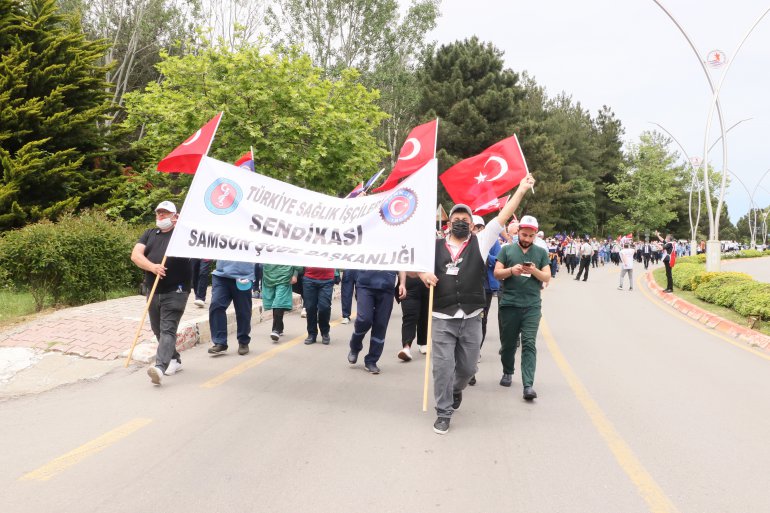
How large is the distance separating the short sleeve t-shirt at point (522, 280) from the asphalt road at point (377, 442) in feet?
3.33

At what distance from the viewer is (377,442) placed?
188 inches

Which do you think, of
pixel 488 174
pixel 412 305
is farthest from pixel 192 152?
pixel 488 174

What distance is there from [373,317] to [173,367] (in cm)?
240

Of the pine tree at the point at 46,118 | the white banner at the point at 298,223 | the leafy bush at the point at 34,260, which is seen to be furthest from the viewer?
the pine tree at the point at 46,118

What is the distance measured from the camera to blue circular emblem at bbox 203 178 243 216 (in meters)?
6.53

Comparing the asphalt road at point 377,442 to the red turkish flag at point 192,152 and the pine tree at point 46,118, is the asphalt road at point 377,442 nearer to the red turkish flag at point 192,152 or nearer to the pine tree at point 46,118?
the red turkish flag at point 192,152

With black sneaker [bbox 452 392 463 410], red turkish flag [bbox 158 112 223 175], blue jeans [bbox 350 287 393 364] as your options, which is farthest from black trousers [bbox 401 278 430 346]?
red turkish flag [bbox 158 112 223 175]

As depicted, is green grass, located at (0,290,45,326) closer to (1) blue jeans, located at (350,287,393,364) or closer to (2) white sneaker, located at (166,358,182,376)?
(2) white sneaker, located at (166,358,182,376)

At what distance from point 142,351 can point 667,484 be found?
19.2ft

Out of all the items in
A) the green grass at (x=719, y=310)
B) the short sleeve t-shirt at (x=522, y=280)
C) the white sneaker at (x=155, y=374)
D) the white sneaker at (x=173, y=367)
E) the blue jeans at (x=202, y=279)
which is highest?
the short sleeve t-shirt at (x=522, y=280)

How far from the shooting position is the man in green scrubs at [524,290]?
6.20m

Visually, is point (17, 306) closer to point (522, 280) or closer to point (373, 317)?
point (373, 317)

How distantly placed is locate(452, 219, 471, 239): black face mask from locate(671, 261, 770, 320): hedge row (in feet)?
28.5

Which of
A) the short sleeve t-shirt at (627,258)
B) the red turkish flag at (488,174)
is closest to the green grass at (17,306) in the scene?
the red turkish flag at (488,174)
